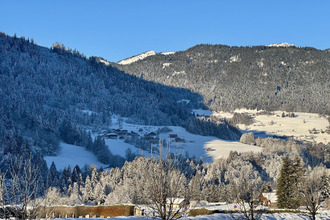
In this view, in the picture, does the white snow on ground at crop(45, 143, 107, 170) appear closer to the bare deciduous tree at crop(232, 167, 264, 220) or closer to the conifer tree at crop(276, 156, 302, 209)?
the conifer tree at crop(276, 156, 302, 209)

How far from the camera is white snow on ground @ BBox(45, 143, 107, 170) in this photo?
537ft

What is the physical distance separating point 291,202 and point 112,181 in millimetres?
57192

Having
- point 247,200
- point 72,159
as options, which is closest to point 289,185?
point 247,200

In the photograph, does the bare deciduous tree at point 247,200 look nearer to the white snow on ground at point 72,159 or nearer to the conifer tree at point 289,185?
the conifer tree at point 289,185

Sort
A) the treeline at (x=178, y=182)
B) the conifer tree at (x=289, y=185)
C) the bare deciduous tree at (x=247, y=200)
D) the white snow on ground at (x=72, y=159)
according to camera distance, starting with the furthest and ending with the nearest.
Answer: the white snow on ground at (x=72, y=159)
the conifer tree at (x=289, y=185)
the bare deciduous tree at (x=247, y=200)
the treeline at (x=178, y=182)

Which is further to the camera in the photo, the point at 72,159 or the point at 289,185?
the point at 72,159

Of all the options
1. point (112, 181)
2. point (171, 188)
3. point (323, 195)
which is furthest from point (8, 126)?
point (171, 188)

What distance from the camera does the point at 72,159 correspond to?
575ft

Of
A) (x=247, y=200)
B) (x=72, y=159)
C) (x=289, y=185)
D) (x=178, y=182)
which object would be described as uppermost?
(x=178, y=182)

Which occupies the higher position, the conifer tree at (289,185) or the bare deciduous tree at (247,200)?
the bare deciduous tree at (247,200)

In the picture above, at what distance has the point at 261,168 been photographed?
6777 inches

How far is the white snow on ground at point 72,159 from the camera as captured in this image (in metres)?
A: 164

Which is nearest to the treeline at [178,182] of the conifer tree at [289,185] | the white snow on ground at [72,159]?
the conifer tree at [289,185]

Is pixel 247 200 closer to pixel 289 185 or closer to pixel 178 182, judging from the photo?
pixel 178 182
